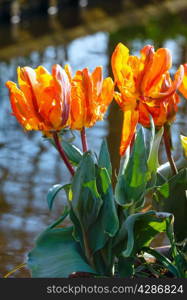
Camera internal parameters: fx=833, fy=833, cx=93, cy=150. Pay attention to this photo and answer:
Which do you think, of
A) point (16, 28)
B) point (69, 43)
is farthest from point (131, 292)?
point (16, 28)

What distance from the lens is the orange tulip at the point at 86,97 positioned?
1.92 meters

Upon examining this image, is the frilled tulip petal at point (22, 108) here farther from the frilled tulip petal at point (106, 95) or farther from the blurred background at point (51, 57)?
the blurred background at point (51, 57)

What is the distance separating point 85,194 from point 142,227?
0.16m

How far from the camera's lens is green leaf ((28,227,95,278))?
1890 millimetres

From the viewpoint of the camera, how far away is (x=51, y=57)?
→ 27.1ft

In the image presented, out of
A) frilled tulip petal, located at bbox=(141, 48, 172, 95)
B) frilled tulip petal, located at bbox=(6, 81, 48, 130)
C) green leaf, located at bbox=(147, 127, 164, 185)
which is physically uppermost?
frilled tulip petal, located at bbox=(141, 48, 172, 95)

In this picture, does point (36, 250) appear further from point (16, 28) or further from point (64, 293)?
point (16, 28)

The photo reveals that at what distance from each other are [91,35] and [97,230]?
26.1 feet

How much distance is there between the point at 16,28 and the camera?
9.66 meters

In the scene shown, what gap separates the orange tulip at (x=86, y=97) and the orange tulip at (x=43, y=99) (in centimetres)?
4

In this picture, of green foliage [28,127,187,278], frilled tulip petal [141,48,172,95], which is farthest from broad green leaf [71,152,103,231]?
frilled tulip petal [141,48,172,95]

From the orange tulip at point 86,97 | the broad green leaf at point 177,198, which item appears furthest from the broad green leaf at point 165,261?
the orange tulip at point 86,97

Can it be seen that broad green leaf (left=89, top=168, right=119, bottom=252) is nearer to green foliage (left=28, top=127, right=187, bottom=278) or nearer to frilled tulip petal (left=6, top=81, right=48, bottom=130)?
green foliage (left=28, top=127, right=187, bottom=278)

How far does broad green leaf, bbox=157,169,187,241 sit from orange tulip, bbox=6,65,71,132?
306 millimetres
